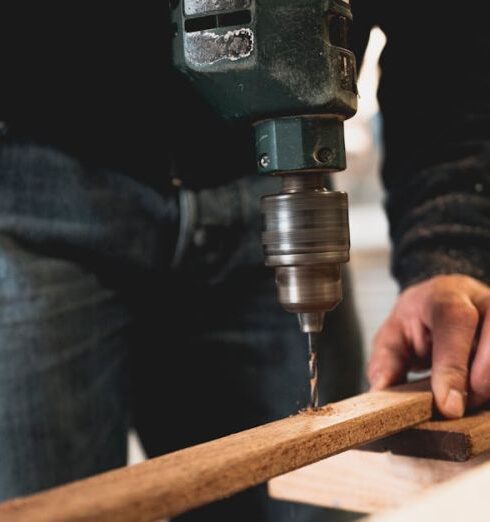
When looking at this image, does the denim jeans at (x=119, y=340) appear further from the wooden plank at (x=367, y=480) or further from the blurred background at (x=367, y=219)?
the blurred background at (x=367, y=219)

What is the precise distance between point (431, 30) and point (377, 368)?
0.44 meters

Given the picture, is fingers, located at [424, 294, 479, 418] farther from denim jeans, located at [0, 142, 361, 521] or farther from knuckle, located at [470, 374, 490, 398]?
denim jeans, located at [0, 142, 361, 521]

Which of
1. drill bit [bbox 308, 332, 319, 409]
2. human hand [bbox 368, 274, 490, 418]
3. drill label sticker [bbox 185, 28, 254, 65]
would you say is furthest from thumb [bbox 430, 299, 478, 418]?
drill label sticker [bbox 185, 28, 254, 65]

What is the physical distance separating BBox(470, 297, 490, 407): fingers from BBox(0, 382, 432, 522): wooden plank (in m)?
0.11

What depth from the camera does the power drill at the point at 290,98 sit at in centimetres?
59

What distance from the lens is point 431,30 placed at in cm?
97

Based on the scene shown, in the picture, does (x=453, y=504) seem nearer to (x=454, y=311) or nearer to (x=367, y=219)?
(x=454, y=311)

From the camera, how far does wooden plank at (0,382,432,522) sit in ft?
1.48

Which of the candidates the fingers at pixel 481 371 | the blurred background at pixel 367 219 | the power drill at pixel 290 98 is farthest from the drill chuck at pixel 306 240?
the blurred background at pixel 367 219

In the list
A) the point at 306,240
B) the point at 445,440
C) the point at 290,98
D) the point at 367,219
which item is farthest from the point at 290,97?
the point at 367,219

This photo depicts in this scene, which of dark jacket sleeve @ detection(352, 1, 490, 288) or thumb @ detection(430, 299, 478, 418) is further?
dark jacket sleeve @ detection(352, 1, 490, 288)

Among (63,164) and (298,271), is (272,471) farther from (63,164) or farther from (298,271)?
(63,164)

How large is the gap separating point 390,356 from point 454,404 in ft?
0.40

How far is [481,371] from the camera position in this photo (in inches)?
30.5
